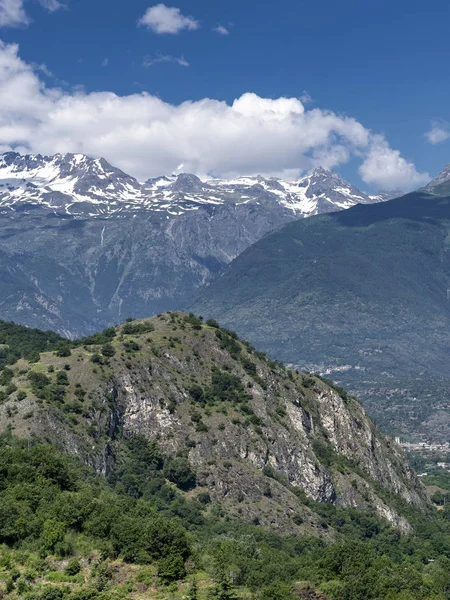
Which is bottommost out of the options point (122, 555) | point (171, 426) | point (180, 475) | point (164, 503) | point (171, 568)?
point (164, 503)

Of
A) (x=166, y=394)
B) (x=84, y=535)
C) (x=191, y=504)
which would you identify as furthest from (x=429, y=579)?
(x=166, y=394)

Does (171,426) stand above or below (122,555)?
above

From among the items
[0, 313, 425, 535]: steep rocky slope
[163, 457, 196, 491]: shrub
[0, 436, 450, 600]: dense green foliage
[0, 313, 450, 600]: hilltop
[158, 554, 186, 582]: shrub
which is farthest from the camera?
[163, 457, 196, 491]: shrub

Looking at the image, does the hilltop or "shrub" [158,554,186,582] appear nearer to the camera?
"shrub" [158,554,186,582]

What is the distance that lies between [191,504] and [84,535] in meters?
67.4

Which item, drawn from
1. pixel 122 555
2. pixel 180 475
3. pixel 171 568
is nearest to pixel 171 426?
pixel 180 475

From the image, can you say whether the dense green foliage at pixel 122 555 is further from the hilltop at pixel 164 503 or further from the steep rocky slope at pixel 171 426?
the steep rocky slope at pixel 171 426

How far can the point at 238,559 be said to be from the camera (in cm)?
10706

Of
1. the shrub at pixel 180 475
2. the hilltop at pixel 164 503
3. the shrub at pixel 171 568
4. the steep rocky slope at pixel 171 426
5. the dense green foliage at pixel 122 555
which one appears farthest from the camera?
the shrub at pixel 180 475

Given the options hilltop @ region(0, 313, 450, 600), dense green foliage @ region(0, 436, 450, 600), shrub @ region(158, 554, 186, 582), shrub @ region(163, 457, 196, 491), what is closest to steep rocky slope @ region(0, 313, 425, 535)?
hilltop @ region(0, 313, 450, 600)

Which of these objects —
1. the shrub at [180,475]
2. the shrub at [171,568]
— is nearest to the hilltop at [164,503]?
the shrub at [171,568]

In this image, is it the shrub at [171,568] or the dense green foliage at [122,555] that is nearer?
the dense green foliage at [122,555]

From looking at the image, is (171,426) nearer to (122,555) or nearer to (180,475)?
(180,475)

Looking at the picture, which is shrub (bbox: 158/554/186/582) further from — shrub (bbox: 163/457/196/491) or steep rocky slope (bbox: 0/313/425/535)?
shrub (bbox: 163/457/196/491)
